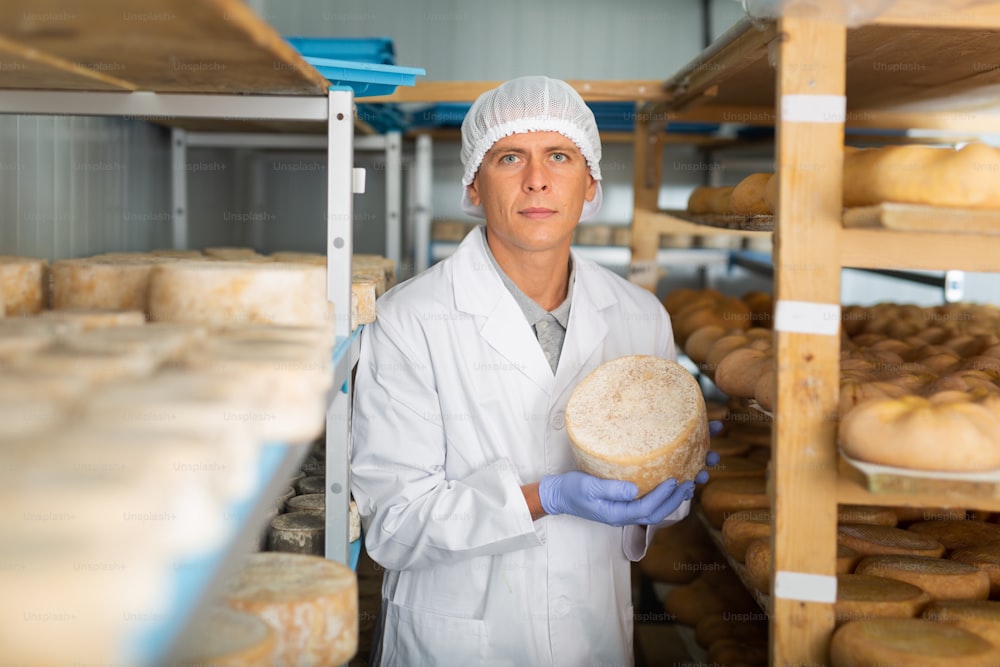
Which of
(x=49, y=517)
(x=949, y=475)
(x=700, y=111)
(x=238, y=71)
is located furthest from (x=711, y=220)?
(x=49, y=517)

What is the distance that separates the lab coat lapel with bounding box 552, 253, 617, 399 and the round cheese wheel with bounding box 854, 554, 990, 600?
2.27ft

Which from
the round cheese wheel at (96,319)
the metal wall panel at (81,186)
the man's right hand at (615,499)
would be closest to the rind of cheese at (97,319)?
the round cheese wheel at (96,319)

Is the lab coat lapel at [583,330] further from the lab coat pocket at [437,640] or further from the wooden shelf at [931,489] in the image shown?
the wooden shelf at [931,489]

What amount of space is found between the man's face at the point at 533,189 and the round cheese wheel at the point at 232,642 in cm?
117

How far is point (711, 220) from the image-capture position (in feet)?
8.38

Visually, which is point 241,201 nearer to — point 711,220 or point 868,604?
point 711,220

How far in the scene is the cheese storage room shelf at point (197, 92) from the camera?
67 cm

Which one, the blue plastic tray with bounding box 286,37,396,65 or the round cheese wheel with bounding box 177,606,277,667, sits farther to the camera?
the blue plastic tray with bounding box 286,37,396,65

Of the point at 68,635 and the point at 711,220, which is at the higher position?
the point at 711,220

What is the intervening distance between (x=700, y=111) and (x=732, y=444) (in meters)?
1.07

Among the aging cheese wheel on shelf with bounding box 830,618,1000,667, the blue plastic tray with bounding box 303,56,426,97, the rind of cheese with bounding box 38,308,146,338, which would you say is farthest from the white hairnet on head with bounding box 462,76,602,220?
the aging cheese wheel on shelf with bounding box 830,618,1000,667

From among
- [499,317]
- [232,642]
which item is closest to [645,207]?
[499,317]

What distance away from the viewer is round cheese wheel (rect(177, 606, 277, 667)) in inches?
37.1

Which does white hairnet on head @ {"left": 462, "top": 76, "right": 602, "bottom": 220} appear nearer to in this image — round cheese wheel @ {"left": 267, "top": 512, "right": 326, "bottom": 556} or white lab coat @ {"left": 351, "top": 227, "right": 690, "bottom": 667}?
white lab coat @ {"left": 351, "top": 227, "right": 690, "bottom": 667}
